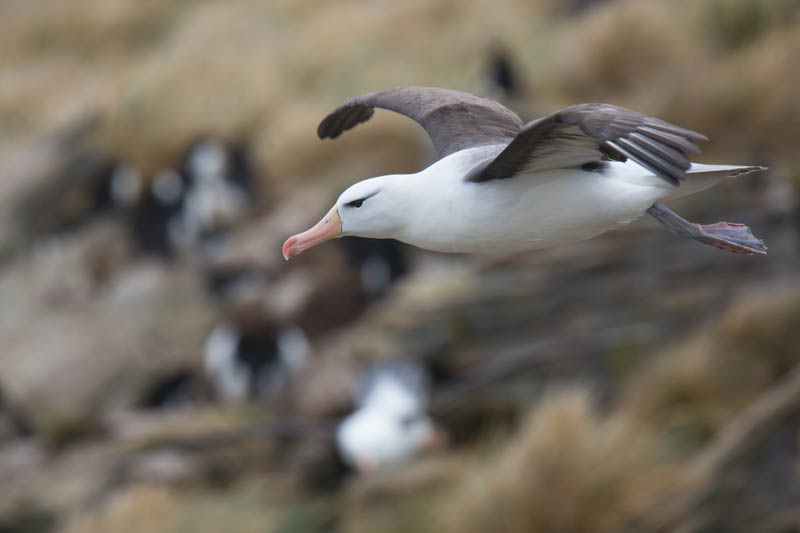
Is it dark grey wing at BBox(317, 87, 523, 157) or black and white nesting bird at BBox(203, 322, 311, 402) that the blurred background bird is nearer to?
black and white nesting bird at BBox(203, 322, 311, 402)

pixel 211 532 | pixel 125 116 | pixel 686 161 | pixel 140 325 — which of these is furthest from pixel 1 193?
pixel 686 161

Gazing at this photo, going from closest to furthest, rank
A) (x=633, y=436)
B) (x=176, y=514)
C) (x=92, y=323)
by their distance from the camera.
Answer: (x=633, y=436)
(x=176, y=514)
(x=92, y=323)

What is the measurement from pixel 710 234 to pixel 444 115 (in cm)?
115

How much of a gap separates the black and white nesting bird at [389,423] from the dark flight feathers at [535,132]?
390 centimetres

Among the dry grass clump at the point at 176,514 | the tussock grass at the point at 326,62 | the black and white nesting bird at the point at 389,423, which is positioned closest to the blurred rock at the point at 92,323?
the tussock grass at the point at 326,62

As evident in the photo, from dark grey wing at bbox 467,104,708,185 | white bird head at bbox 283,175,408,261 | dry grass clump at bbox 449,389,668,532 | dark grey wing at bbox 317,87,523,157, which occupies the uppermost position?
dark grey wing at bbox 317,87,523,157

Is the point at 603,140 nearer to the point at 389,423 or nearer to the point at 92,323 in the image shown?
the point at 389,423

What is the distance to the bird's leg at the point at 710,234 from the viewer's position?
3.32m

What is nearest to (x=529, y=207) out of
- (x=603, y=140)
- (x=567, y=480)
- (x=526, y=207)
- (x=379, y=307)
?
(x=526, y=207)

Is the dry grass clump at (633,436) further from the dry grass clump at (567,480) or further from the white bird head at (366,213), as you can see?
the white bird head at (366,213)

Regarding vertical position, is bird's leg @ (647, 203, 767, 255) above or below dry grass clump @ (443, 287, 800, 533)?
above

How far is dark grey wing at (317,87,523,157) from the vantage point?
3.91m

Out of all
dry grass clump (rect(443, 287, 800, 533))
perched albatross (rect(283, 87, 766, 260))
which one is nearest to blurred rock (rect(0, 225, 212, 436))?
dry grass clump (rect(443, 287, 800, 533))

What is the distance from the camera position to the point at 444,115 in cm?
404
